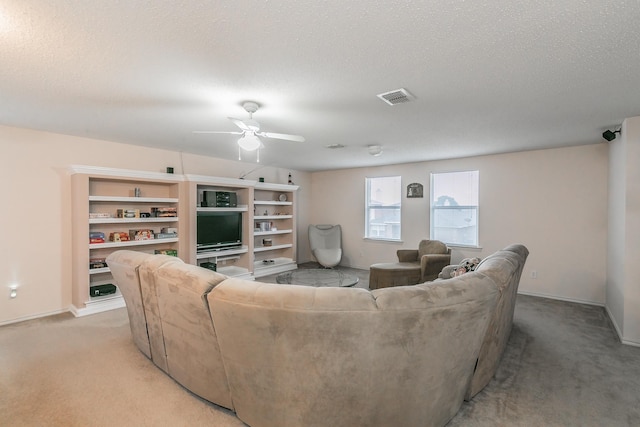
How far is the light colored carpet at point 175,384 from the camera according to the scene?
195 cm

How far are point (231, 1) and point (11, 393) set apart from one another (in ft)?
10.1

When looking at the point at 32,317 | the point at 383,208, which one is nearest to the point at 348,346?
the point at 32,317

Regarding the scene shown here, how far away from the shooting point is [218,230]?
5.32 metres

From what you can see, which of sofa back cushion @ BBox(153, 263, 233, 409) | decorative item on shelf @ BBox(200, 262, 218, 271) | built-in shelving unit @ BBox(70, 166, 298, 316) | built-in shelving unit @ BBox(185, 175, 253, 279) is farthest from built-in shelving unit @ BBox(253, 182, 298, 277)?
sofa back cushion @ BBox(153, 263, 233, 409)

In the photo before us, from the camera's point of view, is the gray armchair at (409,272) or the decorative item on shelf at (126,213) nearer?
the decorative item on shelf at (126,213)

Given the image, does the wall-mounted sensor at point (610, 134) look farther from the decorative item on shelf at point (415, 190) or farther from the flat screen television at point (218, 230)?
the flat screen television at point (218, 230)

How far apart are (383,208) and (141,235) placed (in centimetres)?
460

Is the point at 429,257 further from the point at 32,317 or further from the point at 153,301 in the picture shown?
the point at 32,317

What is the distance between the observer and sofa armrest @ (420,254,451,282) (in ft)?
15.1

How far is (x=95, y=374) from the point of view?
2459 millimetres

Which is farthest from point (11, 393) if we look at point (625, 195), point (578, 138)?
point (578, 138)

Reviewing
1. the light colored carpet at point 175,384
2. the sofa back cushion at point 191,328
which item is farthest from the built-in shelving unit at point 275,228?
the sofa back cushion at point 191,328

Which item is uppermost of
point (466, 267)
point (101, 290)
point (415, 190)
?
point (415, 190)

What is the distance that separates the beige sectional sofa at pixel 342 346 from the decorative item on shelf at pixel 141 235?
3.06 m
